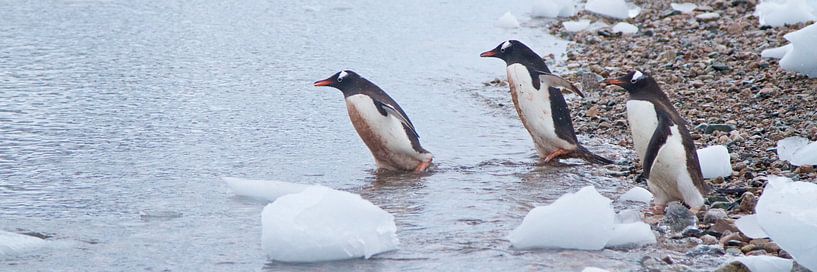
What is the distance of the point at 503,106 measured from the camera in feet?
24.9

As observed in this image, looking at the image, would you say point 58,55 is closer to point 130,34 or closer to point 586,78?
point 130,34

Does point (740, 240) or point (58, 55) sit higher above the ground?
point (740, 240)

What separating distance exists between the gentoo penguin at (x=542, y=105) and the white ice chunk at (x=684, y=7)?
445 centimetres

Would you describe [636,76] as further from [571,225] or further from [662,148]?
[571,225]

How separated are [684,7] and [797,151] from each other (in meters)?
5.46

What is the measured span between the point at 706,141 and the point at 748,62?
1.86 m

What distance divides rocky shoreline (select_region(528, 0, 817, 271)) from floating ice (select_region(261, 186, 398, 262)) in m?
0.92

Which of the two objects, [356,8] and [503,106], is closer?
[503,106]

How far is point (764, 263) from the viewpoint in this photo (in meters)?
3.59

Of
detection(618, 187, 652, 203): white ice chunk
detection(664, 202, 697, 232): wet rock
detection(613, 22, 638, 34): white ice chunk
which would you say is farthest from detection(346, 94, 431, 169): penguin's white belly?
detection(613, 22, 638, 34): white ice chunk

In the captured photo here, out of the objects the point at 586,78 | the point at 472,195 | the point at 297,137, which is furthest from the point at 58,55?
the point at 472,195

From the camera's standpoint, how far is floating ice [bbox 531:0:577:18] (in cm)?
1134

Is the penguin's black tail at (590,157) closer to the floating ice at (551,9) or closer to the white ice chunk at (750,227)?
the white ice chunk at (750,227)

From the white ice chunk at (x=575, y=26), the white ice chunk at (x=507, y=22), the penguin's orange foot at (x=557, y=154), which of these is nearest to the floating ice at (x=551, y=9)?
the white ice chunk at (x=507, y=22)
